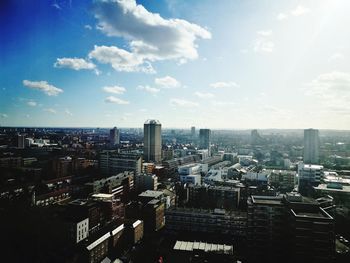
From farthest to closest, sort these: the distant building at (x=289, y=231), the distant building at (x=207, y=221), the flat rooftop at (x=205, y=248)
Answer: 1. the distant building at (x=207, y=221)
2. the flat rooftop at (x=205, y=248)
3. the distant building at (x=289, y=231)

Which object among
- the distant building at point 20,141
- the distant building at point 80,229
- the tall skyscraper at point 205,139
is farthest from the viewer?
the tall skyscraper at point 205,139

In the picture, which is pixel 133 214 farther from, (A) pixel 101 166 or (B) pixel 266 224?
(A) pixel 101 166

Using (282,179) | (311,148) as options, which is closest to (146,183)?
(282,179)

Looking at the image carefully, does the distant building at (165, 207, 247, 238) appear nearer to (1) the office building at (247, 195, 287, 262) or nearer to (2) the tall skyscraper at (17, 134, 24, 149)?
(1) the office building at (247, 195, 287, 262)

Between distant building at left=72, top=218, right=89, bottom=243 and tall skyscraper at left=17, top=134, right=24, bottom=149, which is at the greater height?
tall skyscraper at left=17, top=134, right=24, bottom=149

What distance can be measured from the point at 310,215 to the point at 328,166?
18.5 meters

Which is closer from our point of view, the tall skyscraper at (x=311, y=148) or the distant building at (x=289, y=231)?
the distant building at (x=289, y=231)

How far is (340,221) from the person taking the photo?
10.5 m

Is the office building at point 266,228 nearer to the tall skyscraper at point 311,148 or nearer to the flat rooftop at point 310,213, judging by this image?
the flat rooftop at point 310,213

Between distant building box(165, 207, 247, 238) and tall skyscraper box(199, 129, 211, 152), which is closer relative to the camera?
distant building box(165, 207, 247, 238)

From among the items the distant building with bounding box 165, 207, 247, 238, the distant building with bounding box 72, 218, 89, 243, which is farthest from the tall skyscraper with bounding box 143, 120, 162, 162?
the distant building with bounding box 72, 218, 89, 243

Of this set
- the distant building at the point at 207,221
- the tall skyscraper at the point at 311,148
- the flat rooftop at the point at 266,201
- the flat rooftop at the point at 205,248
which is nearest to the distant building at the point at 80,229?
the distant building at the point at 207,221

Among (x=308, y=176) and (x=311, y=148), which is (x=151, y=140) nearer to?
(x=308, y=176)

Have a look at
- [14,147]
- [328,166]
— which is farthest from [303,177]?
[14,147]
